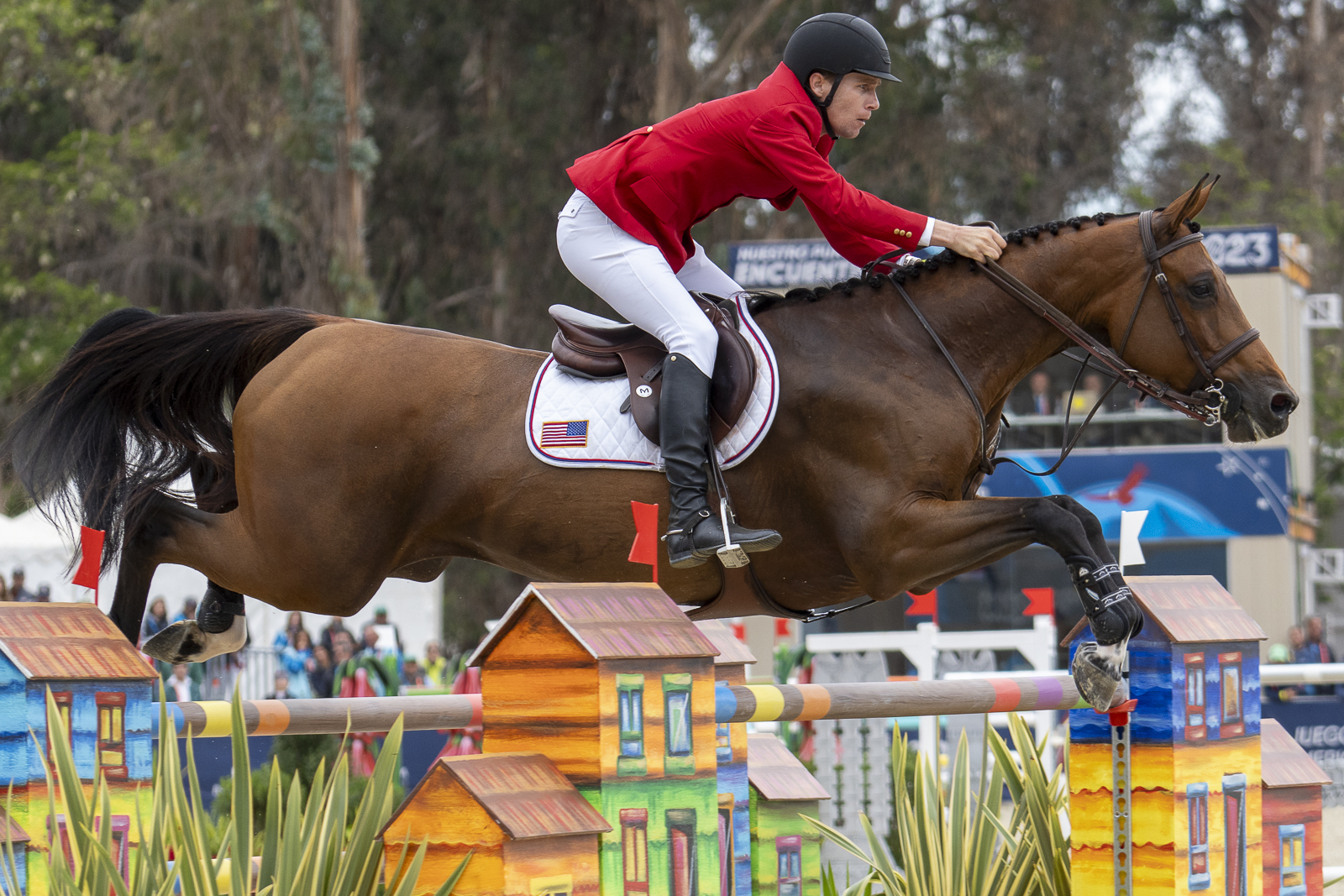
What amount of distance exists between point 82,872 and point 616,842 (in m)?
0.94

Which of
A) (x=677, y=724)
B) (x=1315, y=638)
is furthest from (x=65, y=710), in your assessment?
(x=1315, y=638)

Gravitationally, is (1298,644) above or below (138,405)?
below

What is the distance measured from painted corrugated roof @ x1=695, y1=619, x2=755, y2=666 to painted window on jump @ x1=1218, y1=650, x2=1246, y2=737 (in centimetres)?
132

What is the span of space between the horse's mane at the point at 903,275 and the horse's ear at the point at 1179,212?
0.12 meters

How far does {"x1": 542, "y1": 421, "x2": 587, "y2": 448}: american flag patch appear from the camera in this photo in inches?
155

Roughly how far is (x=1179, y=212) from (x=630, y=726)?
219 centimetres

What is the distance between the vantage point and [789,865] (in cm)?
432

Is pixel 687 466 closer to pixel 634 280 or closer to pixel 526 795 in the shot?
pixel 634 280

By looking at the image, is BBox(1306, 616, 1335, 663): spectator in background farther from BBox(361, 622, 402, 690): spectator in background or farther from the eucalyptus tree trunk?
the eucalyptus tree trunk

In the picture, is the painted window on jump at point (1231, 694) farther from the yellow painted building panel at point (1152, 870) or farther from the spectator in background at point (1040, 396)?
the spectator in background at point (1040, 396)

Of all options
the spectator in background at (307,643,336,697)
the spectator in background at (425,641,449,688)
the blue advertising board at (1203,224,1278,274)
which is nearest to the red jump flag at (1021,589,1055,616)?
the spectator in background at (425,641,449,688)

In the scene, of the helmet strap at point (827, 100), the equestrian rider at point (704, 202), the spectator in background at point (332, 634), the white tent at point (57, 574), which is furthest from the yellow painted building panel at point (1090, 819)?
the white tent at point (57, 574)

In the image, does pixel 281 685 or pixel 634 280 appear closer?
pixel 634 280

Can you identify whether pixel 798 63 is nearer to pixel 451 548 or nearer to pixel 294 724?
pixel 451 548
